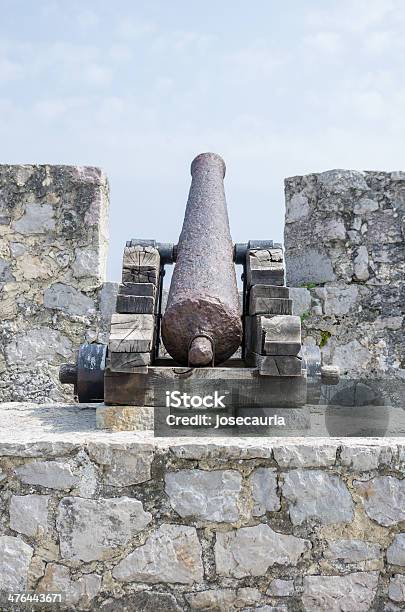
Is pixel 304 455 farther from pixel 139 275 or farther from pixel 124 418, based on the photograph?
pixel 139 275

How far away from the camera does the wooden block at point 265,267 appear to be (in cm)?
314

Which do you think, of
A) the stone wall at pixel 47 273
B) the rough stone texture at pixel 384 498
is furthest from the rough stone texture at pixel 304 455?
the stone wall at pixel 47 273

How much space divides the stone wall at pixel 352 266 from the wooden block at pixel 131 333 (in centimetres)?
202

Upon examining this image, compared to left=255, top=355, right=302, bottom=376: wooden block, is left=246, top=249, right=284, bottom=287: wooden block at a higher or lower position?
higher

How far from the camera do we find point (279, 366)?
111 inches

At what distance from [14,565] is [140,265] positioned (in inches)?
55.1

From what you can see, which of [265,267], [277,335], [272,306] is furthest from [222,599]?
[265,267]

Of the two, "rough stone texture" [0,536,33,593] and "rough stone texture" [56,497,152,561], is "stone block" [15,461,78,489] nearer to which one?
"rough stone texture" [56,497,152,561]

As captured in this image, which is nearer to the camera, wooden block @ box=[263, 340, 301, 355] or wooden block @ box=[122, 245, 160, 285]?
wooden block @ box=[263, 340, 301, 355]

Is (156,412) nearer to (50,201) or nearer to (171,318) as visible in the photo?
(171,318)

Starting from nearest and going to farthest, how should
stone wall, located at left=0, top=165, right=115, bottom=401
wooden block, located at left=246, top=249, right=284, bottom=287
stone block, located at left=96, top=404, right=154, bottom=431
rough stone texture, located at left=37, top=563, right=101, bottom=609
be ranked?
rough stone texture, located at left=37, top=563, right=101, bottom=609 < stone block, located at left=96, top=404, right=154, bottom=431 < wooden block, located at left=246, top=249, right=284, bottom=287 < stone wall, located at left=0, top=165, right=115, bottom=401

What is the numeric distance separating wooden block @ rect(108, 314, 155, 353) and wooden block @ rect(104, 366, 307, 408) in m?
0.10

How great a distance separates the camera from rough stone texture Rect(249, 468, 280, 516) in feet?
8.04

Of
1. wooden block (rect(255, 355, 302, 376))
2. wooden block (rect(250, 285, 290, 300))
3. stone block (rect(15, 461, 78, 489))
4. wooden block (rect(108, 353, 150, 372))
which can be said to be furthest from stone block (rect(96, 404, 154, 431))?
wooden block (rect(250, 285, 290, 300))
